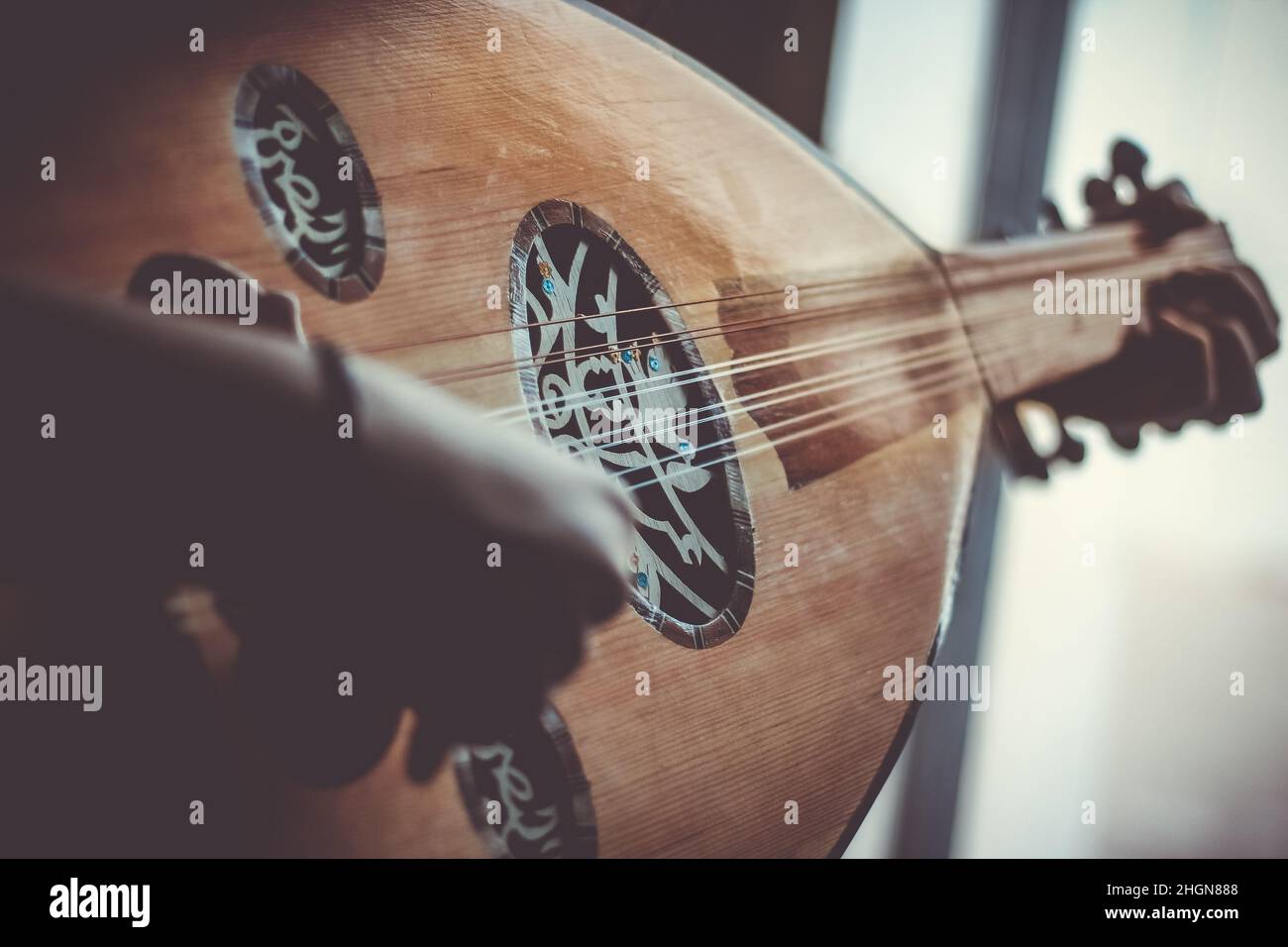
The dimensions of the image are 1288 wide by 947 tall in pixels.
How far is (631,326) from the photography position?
62 cm

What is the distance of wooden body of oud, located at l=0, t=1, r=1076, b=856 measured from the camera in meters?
0.40

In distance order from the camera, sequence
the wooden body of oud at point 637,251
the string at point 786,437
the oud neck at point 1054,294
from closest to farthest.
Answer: the wooden body of oud at point 637,251 < the string at point 786,437 < the oud neck at point 1054,294

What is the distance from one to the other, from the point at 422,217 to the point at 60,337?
25 centimetres

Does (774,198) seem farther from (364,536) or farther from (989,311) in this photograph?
(364,536)

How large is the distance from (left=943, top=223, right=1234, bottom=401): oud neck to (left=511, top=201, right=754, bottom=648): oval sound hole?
348 mm

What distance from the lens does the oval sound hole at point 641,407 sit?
21.7 inches

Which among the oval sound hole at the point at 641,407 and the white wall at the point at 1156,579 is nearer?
the oval sound hole at the point at 641,407

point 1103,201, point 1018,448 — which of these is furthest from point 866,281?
point 1103,201

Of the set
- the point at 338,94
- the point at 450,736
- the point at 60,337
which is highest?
the point at 338,94

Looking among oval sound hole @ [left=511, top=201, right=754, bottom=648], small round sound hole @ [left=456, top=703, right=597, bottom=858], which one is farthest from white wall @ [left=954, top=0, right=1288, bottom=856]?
small round sound hole @ [left=456, top=703, right=597, bottom=858]

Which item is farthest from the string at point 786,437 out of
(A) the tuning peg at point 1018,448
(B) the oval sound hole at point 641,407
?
(A) the tuning peg at point 1018,448

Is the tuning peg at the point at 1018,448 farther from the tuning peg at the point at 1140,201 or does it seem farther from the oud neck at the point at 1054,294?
the tuning peg at the point at 1140,201
